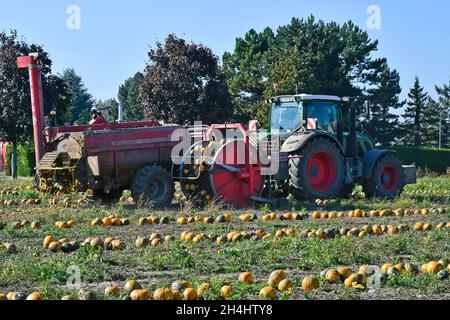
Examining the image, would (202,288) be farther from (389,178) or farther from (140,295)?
(389,178)

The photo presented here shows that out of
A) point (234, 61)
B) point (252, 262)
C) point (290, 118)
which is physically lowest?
point (252, 262)

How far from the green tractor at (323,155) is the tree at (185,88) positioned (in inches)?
604

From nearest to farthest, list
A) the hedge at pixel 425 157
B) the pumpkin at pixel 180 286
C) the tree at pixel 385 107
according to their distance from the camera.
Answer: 1. the pumpkin at pixel 180 286
2. the hedge at pixel 425 157
3. the tree at pixel 385 107

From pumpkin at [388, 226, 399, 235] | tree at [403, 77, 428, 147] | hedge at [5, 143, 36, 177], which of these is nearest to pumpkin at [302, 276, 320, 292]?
pumpkin at [388, 226, 399, 235]

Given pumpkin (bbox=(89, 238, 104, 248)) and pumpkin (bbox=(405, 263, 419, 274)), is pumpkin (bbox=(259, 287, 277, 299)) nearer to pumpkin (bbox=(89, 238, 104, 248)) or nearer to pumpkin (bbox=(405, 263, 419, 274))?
pumpkin (bbox=(405, 263, 419, 274))

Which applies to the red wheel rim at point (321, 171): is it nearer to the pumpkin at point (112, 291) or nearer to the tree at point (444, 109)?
the pumpkin at point (112, 291)

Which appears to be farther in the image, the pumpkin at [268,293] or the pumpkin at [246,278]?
the pumpkin at [246,278]

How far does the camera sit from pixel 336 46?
189 ft

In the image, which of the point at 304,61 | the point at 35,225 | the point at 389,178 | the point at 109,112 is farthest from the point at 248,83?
the point at 35,225

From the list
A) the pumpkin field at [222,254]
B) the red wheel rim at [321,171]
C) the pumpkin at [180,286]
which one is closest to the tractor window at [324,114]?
the red wheel rim at [321,171]

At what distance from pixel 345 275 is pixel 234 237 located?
353 cm

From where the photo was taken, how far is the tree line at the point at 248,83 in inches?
1250
